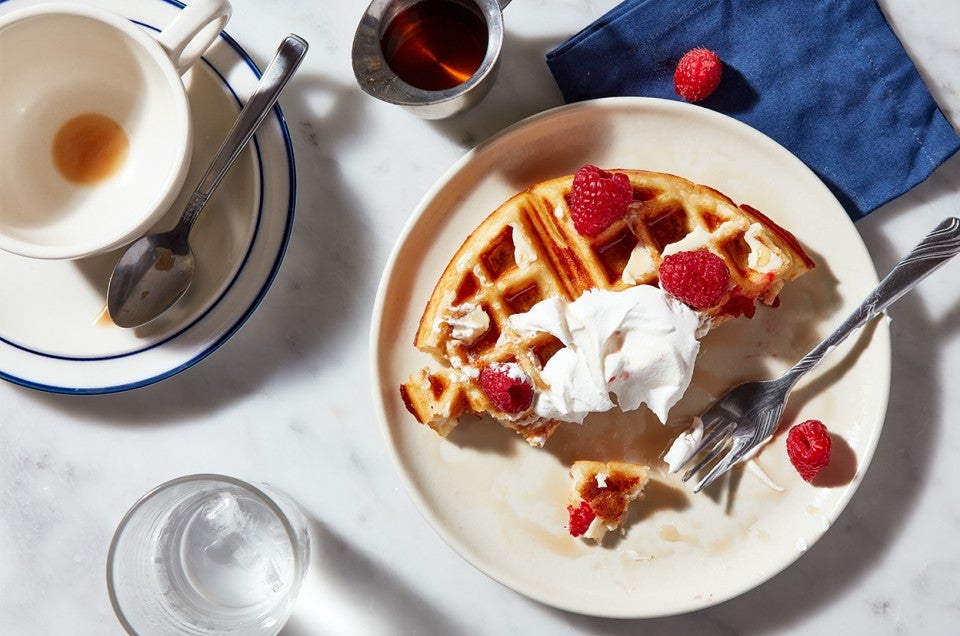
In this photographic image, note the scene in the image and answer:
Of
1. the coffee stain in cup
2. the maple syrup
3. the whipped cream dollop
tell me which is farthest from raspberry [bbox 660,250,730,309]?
the coffee stain in cup

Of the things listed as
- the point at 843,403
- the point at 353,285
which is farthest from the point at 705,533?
the point at 353,285

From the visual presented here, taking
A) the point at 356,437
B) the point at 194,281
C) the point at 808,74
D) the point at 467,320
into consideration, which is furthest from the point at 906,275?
the point at 194,281

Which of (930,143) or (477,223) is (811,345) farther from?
(477,223)

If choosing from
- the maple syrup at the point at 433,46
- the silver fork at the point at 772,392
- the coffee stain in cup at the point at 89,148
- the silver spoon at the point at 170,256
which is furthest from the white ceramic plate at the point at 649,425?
the coffee stain in cup at the point at 89,148

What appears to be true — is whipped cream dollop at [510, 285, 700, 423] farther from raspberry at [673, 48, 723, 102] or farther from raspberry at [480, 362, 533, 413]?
raspberry at [673, 48, 723, 102]

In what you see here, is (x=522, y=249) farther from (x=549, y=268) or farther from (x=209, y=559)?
(x=209, y=559)
